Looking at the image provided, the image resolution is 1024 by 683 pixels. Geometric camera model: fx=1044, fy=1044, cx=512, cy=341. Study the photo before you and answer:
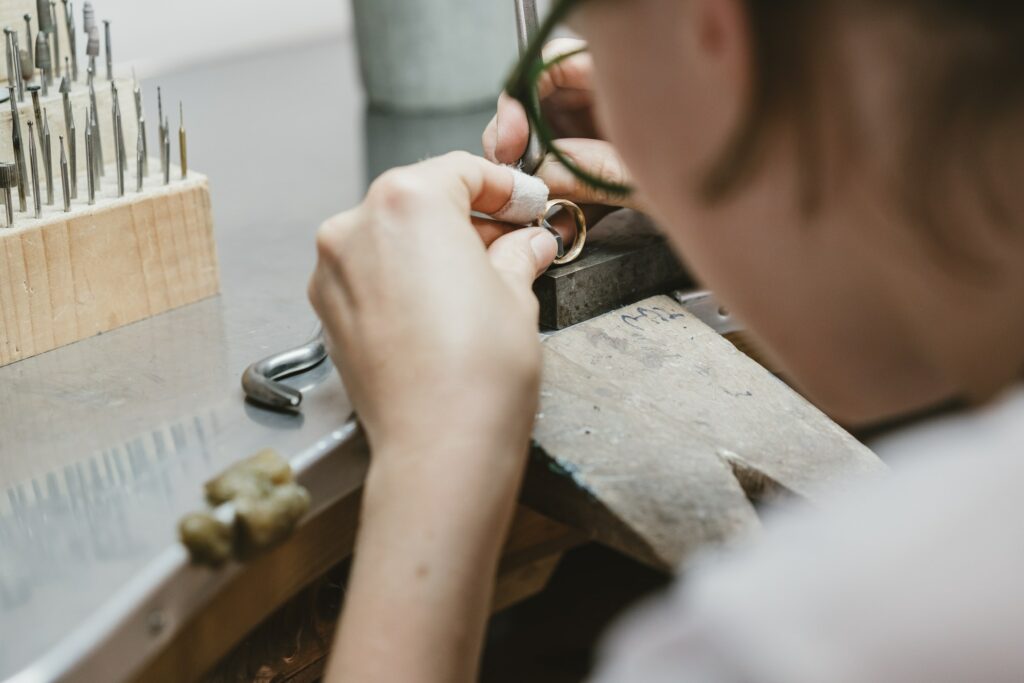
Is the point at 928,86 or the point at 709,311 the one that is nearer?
the point at 928,86

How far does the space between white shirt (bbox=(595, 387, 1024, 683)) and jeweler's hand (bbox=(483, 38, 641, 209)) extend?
59 centimetres

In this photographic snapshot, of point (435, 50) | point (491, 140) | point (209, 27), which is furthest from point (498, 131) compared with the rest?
point (209, 27)

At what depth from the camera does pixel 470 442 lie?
65cm

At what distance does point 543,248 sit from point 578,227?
0.09 m

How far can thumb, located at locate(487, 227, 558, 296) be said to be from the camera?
84 cm

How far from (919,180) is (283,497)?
1.38 feet

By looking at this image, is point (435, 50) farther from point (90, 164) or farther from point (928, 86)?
point (928, 86)

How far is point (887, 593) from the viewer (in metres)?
0.34

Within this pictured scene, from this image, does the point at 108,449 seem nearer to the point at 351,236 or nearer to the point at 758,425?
the point at 351,236

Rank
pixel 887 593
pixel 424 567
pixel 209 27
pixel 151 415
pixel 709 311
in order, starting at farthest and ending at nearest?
pixel 209 27, pixel 709 311, pixel 151 415, pixel 424 567, pixel 887 593

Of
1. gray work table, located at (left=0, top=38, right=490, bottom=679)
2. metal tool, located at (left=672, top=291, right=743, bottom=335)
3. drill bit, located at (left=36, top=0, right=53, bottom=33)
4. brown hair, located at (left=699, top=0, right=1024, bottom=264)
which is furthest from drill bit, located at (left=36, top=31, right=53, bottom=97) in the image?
brown hair, located at (left=699, top=0, right=1024, bottom=264)

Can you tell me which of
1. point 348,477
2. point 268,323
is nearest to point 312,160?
point 268,323

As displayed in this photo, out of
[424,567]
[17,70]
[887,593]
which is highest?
[17,70]

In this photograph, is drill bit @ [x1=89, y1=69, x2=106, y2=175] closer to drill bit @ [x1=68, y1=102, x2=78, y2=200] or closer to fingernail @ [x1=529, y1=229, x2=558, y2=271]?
drill bit @ [x1=68, y1=102, x2=78, y2=200]
